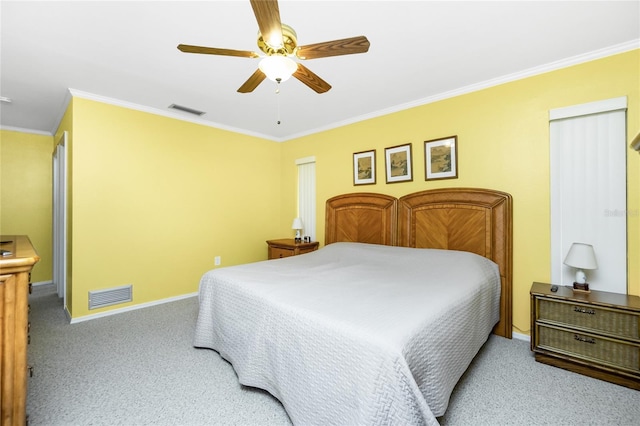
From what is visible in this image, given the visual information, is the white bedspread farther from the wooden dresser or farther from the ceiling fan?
the ceiling fan

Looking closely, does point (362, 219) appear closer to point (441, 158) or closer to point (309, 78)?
point (441, 158)

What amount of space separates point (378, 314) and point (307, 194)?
3.24 metres

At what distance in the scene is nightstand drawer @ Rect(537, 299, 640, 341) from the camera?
186 cm

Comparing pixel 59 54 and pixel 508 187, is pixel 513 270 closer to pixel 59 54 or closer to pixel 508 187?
pixel 508 187

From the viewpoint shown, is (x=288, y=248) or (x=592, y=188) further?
(x=288, y=248)

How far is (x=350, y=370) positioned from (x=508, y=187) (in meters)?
2.37

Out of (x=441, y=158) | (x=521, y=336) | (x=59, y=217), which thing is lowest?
(x=521, y=336)

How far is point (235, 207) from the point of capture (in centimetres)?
434

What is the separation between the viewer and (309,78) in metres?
1.89

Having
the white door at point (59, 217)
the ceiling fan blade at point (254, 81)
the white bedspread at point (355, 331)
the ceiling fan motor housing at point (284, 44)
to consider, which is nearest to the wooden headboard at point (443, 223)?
the white bedspread at point (355, 331)

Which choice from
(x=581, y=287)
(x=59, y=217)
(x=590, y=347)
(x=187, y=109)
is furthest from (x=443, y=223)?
(x=59, y=217)

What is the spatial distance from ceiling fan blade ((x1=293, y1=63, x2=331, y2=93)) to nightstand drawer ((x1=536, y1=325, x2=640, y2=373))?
2457mm

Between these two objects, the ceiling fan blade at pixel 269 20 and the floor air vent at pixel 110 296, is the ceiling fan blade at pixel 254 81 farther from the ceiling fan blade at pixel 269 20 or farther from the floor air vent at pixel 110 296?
the floor air vent at pixel 110 296

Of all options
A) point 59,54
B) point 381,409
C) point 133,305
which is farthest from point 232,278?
point 59,54
